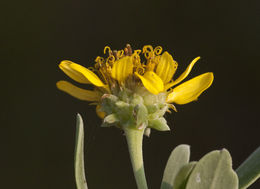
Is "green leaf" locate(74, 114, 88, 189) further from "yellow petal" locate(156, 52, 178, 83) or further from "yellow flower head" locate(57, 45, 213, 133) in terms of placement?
"yellow petal" locate(156, 52, 178, 83)

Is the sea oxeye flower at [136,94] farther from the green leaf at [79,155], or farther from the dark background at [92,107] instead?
the dark background at [92,107]

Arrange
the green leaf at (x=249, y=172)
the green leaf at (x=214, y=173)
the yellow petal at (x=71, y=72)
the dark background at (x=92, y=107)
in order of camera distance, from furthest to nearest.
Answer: the dark background at (x=92, y=107) < the yellow petal at (x=71, y=72) < the green leaf at (x=249, y=172) < the green leaf at (x=214, y=173)

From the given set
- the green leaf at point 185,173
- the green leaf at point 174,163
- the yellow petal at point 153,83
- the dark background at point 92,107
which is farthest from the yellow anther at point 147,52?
the dark background at point 92,107

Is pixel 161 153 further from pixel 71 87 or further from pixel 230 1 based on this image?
pixel 71 87

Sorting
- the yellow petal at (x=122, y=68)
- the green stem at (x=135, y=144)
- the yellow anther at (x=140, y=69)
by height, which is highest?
the yellow petal at (x=122, y=68)

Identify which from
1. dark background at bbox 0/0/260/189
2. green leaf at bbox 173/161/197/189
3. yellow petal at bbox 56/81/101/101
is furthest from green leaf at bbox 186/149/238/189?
dark background at bbox 0/0/260/189
